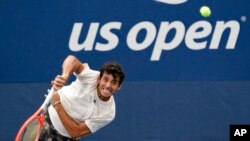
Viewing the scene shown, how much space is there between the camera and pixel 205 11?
4.87 meters

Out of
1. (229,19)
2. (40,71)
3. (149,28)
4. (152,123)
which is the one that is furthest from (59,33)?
(229,19)

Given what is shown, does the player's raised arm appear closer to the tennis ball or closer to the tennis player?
the tennis player

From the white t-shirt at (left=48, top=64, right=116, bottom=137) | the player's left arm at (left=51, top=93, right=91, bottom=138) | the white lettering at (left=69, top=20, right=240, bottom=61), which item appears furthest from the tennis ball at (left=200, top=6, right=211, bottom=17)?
the player's left arm at (left=51, top=93, right=91, bottom=138)

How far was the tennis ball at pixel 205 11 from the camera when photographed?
4879 millimetres

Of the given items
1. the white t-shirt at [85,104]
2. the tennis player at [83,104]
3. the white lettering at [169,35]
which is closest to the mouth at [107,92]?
the tennis player at [83,104]

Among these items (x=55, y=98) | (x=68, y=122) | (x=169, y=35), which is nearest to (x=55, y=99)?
(x=55, y=98)

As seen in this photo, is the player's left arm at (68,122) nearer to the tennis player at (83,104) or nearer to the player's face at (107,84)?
the tennis player at (83,104)

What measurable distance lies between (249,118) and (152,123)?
810 millimetres

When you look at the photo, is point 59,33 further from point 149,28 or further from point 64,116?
point 64,116

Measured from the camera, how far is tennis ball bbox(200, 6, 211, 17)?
16.0 ft

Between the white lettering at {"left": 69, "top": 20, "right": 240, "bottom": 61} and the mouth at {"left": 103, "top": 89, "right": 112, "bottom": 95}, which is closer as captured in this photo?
the mouth at {"left": 103, "top": 89, "right": 112, "bottom": 95}

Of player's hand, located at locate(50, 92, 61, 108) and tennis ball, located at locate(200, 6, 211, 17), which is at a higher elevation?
tennis ball, located at locate(200, 6, 211, 17)

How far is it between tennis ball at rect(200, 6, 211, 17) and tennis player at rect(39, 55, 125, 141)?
1.74 metres

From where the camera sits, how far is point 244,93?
4.96 metres
